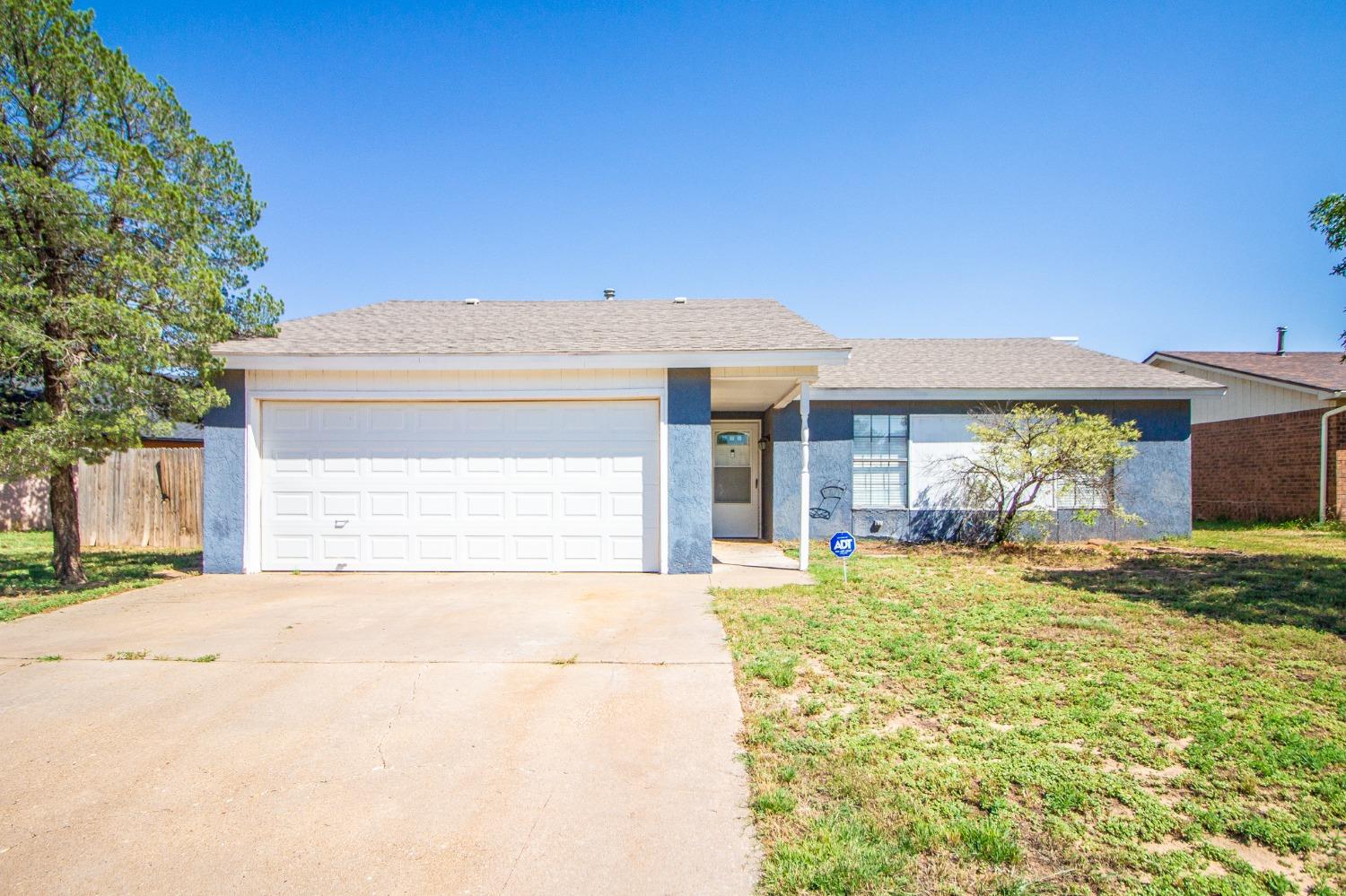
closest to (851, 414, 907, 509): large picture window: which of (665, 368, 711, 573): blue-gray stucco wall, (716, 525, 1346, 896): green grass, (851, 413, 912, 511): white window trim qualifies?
(851, 413, 912, 511): white window trim

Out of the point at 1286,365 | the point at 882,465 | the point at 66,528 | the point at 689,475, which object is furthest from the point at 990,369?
the point at 66,528

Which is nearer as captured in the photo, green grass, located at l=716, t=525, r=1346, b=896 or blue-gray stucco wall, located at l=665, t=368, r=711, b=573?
green grass, located at l=716, t=525, r=1346, b=896

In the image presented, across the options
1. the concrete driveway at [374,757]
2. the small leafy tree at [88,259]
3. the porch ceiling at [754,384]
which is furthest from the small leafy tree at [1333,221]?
the small leafy tree at [88,259]

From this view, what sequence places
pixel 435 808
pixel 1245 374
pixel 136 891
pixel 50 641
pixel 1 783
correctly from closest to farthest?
pixel 136 891 < pixel 435 808 < pixel 1 783 < pixel 50 641 < pixel 1245 374

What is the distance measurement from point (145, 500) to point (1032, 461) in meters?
15.9

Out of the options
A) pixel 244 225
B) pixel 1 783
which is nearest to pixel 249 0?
pixel 244 225

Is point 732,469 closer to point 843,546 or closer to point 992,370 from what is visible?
point 992,370

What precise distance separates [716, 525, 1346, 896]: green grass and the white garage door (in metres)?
2.60

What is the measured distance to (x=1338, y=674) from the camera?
4.49 m

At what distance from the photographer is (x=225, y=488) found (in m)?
8.66

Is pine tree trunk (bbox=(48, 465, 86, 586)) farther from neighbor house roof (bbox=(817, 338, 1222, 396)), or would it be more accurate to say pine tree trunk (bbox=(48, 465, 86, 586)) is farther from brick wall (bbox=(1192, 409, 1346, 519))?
brick wall (bbox=(1192, 409, 1346, 519))

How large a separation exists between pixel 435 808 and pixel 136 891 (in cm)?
108

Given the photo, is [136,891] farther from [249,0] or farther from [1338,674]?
[249,0]

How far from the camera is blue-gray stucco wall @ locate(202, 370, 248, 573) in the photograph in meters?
8.66
